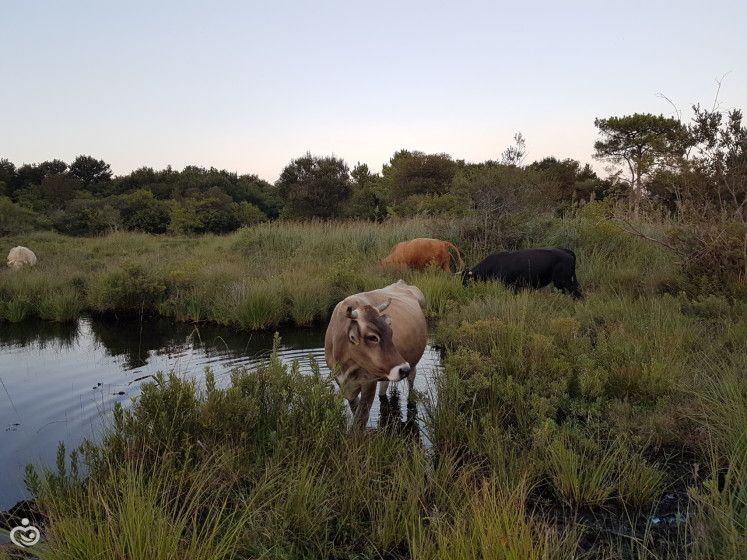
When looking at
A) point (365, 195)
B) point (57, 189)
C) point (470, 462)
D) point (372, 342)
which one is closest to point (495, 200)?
point (372, 342)

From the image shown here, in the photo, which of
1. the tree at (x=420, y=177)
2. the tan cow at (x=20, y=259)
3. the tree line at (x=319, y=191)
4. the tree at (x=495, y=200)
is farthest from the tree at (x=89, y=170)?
the tree at (x=495, y=200)

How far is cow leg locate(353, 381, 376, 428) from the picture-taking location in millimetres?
4366

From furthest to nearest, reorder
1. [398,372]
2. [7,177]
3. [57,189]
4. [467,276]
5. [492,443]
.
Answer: [7,177] → [57,189] → [467,276] → [398,372] → [492,443]

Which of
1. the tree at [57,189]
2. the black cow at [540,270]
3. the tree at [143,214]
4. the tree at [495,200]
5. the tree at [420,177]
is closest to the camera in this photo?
the black cow at [540,270]

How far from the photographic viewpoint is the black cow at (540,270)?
31.0ft

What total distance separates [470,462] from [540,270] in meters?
6.24

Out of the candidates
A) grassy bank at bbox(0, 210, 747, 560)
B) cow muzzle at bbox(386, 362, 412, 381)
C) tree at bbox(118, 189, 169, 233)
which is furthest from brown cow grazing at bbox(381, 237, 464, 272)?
tree at bbox(118, 189, 169, 233)

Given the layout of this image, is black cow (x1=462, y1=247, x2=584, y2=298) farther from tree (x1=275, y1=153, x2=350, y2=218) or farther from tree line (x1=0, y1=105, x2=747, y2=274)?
tree (x1=275, y1=153, x2=350, y2=218)

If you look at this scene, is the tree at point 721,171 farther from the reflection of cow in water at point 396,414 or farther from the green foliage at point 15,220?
the green foliage at point 15,220

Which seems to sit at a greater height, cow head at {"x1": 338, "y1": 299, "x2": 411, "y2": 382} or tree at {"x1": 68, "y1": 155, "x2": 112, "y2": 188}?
tree at {"x1": 68, "y1": 155, "x2": 112, "y2": 188}

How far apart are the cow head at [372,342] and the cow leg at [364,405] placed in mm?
261

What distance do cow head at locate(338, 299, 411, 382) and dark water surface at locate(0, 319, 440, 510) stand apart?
1098 mm

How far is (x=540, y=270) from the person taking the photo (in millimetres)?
9453

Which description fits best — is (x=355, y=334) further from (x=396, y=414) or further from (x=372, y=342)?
(x=396, y=414)
